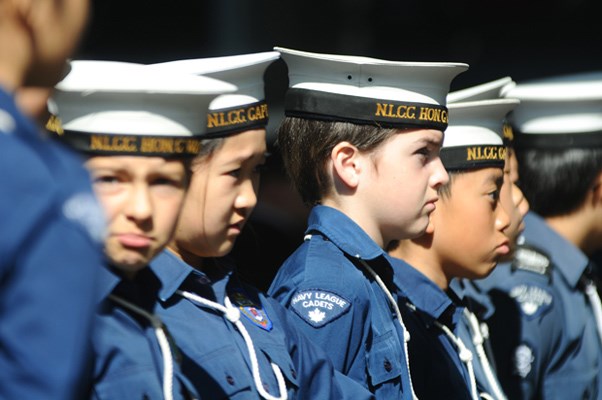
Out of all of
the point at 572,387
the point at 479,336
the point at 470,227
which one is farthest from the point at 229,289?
the point at 572,387

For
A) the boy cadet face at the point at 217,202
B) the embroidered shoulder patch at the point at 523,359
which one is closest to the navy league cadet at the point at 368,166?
the boy cadet face at the point at 217,202

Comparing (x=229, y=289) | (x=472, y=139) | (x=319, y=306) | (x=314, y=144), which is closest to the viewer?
(x=229, y=289)

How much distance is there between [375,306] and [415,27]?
23.0 ft

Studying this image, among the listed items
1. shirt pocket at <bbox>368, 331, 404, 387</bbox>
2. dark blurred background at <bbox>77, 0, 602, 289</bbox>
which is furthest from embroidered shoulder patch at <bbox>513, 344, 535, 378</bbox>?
dark blurred background at <bbox>77, 0, 602, 289</bbox>

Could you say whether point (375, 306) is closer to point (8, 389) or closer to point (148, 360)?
point (148, 360)

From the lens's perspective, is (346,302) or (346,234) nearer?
(346,302)

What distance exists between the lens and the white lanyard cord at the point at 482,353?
397cm

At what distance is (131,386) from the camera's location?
7.30 feet

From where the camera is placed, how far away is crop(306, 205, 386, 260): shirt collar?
10.6ft

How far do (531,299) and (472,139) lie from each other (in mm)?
796

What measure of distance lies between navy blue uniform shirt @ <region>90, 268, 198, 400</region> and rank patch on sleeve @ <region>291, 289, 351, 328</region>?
64 centimetres

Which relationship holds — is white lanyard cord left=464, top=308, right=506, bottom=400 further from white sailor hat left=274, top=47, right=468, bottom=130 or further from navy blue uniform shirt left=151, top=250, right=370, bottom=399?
navy blue uniform shirt left=151, top=250, right=370, bottom=399

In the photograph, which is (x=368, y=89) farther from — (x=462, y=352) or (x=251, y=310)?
(x=462, y=352)

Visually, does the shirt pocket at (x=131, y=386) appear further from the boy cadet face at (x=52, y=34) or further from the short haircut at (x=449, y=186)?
the short haircut at (x=449, y=186)
